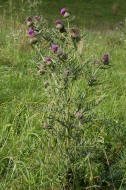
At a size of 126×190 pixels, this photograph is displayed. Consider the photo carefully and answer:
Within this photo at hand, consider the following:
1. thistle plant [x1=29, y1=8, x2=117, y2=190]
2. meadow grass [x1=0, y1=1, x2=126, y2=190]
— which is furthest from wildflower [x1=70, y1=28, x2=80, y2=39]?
meadow grass [x1=0, y1=1, x2=126, y2=190]

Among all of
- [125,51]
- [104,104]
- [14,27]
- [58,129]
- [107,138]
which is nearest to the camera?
[58,129]

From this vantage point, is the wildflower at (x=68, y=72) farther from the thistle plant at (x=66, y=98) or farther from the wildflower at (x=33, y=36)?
the wildflower at (x=33, y=36)

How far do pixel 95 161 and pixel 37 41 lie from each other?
0.86 m

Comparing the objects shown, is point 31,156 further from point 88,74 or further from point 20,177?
point 88,74

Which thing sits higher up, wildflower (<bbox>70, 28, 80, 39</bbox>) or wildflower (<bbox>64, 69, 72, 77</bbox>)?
wildflower (<bbox>70, 28, 80, 39</bbox>)

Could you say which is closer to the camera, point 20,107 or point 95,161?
point 95,161

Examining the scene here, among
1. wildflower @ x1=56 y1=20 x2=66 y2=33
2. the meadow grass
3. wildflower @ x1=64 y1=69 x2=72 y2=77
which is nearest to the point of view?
wildflower @ x1=64 y1=69 x2=72 y2=77

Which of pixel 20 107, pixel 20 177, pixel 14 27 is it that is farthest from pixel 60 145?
pixel 14 27

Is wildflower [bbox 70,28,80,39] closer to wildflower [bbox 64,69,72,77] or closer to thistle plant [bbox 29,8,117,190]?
thistle plant [bbox 29,8,117,190]

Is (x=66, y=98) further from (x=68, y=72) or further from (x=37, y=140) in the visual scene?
(x=37, y=140)

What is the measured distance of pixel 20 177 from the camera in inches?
59.7

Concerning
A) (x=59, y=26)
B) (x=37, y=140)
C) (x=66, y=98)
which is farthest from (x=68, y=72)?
(x=37, y=140)

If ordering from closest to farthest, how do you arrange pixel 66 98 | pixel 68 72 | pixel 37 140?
1. pixel 68 72
2. pixel 66 98
3. pixel 37 140

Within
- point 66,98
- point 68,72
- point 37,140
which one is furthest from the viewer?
point 37,140
